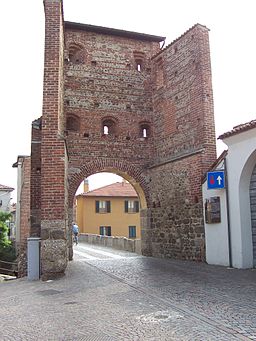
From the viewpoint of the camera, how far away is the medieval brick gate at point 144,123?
41.8ft

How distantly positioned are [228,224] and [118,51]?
9134mm

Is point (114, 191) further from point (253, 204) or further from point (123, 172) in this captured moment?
point (253, 204)

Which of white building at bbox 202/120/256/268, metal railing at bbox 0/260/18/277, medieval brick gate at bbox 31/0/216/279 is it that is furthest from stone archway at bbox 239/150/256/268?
metal railing at bbox 0/260/18/277

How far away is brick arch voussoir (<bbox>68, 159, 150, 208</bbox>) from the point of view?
15.0 meters

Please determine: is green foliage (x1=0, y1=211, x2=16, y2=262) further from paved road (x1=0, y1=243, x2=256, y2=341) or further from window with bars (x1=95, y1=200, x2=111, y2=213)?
paved road (x1=0, y1=243, x2=256, y2=341)

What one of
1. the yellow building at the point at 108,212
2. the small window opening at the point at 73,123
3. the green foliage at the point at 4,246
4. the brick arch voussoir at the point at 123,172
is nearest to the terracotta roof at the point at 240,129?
the brick arch voussoir at the point at 123,172

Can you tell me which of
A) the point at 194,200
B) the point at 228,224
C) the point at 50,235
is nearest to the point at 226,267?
the point at 228,224

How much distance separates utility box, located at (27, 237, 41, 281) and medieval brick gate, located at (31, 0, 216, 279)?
1843mm

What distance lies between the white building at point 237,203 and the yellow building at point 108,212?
88.2ft

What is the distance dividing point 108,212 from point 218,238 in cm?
2724

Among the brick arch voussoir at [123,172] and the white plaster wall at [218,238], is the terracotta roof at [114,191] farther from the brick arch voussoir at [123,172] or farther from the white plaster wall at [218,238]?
the white plaster wall at [218,238]

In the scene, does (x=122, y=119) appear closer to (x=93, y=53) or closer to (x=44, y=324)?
(x=93, y=53)

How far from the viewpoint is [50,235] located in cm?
Answer: 993

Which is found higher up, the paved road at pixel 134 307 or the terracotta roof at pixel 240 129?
the terracotta roof at pixel 240 129
